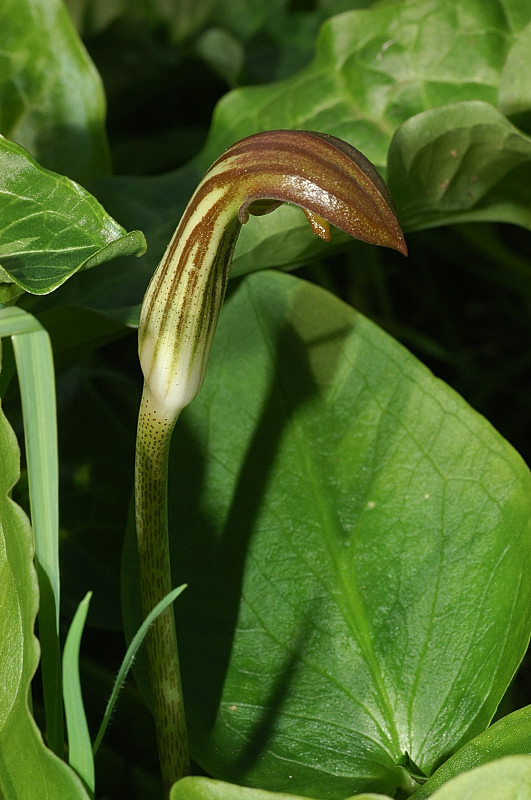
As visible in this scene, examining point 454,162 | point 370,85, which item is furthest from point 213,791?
point 370,85

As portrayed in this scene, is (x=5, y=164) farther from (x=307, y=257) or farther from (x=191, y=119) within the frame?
(x=191, y=119)

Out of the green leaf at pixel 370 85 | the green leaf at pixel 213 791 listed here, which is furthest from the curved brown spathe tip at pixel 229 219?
the green leaf at pixel 370 85

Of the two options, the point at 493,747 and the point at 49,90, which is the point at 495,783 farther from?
the point at 49,90

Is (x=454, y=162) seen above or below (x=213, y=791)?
above

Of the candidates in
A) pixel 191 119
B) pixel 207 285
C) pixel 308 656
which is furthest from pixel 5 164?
pixel 191 119

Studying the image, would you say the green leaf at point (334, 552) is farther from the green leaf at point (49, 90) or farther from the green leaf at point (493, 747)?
the green leaf at point (49, 90)

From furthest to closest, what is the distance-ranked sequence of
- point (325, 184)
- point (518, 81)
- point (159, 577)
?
point (518, 81) → point (159, 577) → point (325, 184)

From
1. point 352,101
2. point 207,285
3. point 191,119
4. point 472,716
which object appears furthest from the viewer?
point 191,119

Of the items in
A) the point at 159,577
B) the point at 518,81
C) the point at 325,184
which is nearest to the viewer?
the point at 325,184
